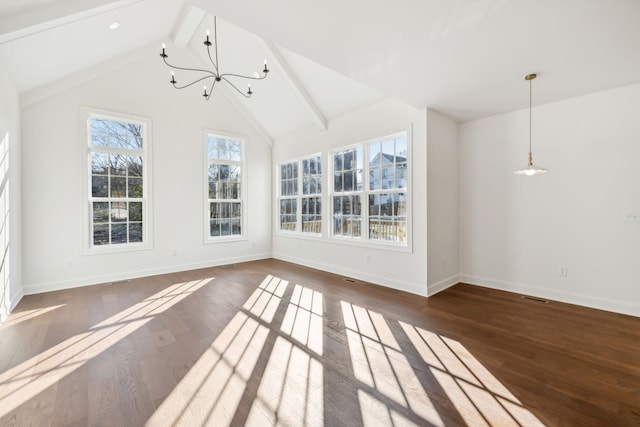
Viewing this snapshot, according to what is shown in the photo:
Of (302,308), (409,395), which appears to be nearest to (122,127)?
(302,308)

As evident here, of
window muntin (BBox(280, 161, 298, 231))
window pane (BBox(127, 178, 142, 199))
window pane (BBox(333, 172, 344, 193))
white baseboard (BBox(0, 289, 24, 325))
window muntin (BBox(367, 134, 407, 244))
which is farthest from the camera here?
window muntin (BBox(280, 161, 298, 231))

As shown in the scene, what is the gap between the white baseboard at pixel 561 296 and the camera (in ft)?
11.0

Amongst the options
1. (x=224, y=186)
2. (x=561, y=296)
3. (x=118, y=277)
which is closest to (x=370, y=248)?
(x=561, y=296)

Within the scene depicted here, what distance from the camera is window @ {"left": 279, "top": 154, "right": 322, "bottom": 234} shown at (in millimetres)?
5941

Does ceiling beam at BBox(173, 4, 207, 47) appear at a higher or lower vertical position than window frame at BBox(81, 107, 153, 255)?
higher

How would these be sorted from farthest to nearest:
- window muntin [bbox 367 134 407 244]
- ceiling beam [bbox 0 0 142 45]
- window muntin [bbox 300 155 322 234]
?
window muntin [bbox 300 155 322 234] < window muntin [bbox 367 134 407 244] < ceiling beam [bbox 0 0 142 45]

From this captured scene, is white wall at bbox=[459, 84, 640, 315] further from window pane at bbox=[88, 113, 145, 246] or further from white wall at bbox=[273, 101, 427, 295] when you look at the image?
window pane at bbox=[88, 113, 145, 246]

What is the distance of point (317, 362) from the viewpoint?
7.68 feet

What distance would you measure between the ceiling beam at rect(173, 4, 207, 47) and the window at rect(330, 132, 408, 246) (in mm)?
3232

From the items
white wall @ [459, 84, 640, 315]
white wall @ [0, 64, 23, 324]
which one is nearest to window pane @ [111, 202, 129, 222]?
white wall @ [0, 64, 23, 324]

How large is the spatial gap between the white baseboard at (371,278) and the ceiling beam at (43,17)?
4.74 m

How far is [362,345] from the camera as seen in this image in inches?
104

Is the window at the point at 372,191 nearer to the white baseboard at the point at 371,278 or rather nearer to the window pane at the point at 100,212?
the white baseboard at the point at 371,278

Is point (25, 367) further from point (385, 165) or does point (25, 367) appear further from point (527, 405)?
point (385, 165)
